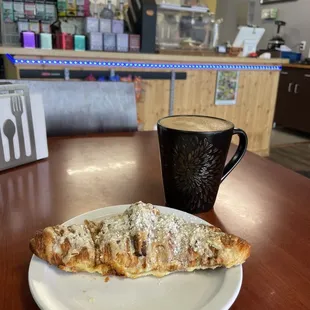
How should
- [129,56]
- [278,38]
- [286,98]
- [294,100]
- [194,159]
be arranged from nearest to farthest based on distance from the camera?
[194,159]
[129,56]
[294,100]
[286,98]
[278,38]

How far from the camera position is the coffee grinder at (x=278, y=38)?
200 inches

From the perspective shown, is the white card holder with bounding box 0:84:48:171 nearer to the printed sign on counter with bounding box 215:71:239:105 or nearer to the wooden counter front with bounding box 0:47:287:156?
the wooden counter front with bounding box 0:47:287:156

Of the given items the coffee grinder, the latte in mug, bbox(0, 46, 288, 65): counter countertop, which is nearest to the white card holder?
the latte in mug

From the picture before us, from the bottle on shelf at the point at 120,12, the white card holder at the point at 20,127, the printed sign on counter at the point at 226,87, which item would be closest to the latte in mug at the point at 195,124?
the white card holder at the point at 20,127

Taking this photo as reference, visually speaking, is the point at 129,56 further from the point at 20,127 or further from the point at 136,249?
the point at 136,249

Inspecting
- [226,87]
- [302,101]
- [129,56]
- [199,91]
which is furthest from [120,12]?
[302,101]

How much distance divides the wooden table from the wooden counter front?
1.77 metres

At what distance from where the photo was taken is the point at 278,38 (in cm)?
514

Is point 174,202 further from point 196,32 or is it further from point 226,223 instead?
point 196,32

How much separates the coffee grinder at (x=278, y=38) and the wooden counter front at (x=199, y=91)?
1.85 m

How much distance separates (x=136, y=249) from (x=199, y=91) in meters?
2.87

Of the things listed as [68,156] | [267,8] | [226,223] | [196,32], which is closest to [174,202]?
[226,223]

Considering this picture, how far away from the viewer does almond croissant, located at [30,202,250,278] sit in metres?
0.44

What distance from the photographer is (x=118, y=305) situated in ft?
1.34
